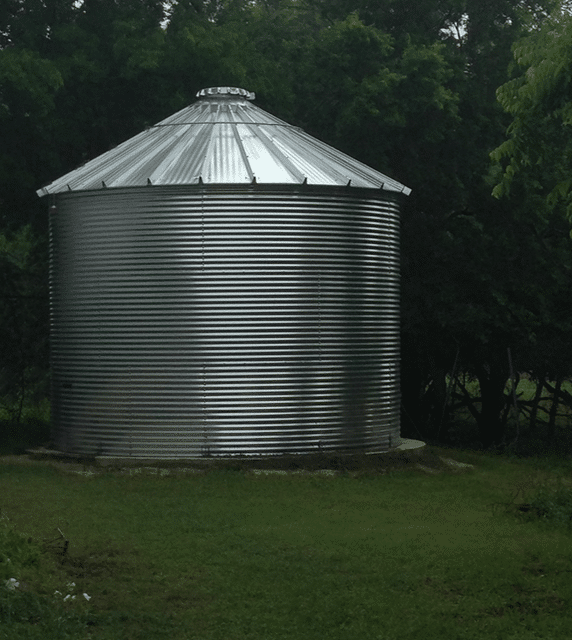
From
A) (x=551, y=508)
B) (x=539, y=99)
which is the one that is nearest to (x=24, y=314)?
(x=539, y=99)

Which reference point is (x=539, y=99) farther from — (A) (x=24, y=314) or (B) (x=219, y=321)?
(A) (x=24, y=314)

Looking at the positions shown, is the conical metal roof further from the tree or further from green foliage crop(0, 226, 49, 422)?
green foliage crop(0, 226, 49, 422)

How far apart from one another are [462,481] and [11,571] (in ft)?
25.6

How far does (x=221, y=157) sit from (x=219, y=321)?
2604 mm

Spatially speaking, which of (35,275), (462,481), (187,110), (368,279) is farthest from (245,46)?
(462,481)

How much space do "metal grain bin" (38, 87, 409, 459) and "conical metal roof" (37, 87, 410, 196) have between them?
0.04 m

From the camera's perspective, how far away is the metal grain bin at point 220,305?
15227 millimetres

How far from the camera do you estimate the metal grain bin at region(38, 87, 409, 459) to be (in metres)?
15.2

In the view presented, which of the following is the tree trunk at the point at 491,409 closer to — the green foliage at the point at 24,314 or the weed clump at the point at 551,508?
the green foliage at the point at 24,314

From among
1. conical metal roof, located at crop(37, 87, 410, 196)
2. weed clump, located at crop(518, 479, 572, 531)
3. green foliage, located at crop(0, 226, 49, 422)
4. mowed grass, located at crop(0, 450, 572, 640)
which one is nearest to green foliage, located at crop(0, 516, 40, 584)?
mowed grass, located at crop(0, 450, 572, 640)

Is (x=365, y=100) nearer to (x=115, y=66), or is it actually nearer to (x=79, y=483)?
(x=115, y=66)

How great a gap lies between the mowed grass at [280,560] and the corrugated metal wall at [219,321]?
1.07m

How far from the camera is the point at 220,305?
15.2 metres

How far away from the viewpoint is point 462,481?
1498 cm
